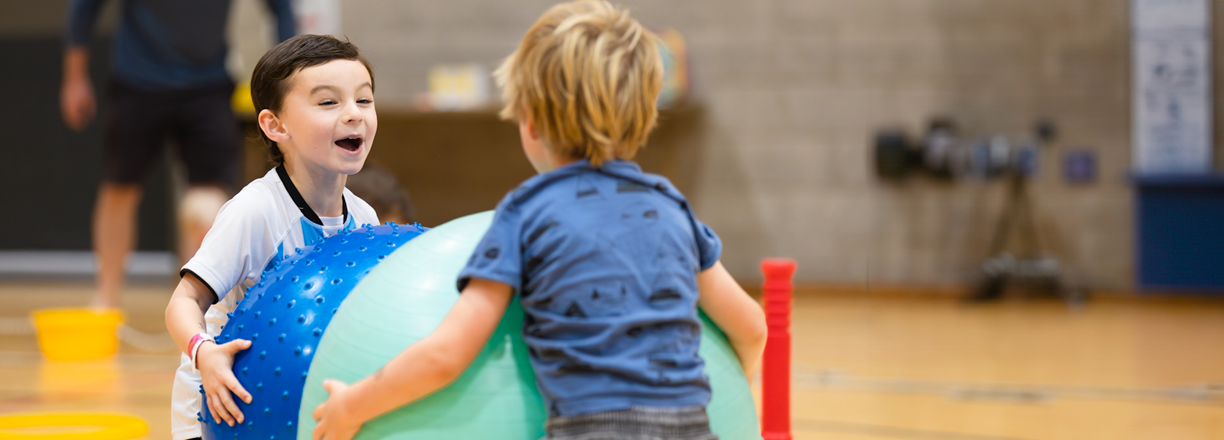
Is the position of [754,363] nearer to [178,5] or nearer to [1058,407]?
[1058,407]

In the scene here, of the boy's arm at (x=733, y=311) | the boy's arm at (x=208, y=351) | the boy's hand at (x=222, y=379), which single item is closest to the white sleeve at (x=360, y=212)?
the boy's arm at (x=208, y=351)

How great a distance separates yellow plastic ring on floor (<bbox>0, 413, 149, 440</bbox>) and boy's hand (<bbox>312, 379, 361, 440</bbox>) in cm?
124

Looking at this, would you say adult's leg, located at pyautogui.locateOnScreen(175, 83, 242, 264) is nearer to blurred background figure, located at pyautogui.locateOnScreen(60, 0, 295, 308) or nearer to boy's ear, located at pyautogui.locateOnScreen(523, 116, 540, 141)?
blurred background figure, located at pyautogui.locateOnScreen(60, 0, 295, 308)

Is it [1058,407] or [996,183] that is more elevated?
[996,183]

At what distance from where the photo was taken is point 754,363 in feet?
6.14

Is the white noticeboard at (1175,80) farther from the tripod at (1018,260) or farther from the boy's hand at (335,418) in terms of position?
the boy's hand at (335,418)

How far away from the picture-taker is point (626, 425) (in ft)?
4.99

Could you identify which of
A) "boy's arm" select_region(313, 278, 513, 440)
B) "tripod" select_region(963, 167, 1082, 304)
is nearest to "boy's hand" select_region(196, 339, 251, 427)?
"boy's arm" select_region(313, 278, 513, 440)

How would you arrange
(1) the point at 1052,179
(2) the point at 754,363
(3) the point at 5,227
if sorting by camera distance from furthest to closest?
1. (3) the point at 5,227
2. (1) the point at 1052,179
3. (2) the point at 754,363

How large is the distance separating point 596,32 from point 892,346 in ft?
14.4

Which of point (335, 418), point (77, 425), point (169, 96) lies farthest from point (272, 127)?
point (169, 96)

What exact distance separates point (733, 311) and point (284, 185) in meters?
1.04

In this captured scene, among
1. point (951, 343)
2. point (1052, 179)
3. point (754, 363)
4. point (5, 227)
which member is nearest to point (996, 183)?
point (1052, 179)

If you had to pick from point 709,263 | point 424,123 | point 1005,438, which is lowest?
point 1005,438
